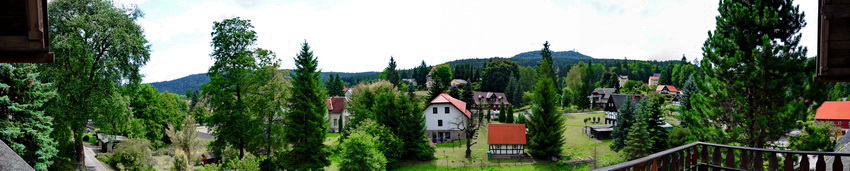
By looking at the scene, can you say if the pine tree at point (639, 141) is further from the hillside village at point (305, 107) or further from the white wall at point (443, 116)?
the white wall at point (443, 116)

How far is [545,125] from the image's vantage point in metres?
28.5

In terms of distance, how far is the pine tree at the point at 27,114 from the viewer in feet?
52.3

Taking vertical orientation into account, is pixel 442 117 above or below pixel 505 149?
above

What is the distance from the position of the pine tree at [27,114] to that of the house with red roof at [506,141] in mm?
23320

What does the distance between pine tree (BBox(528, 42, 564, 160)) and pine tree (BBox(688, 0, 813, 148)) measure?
1270 centimetres

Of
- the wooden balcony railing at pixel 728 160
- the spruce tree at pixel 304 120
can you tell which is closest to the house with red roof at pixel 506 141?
the spruce tree at pixel 304 120

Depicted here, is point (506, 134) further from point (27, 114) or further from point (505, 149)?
point (27, 114)

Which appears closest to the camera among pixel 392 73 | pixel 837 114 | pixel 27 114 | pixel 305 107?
pixel 27 114

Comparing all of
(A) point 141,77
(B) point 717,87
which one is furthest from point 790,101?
(A) point 141,77

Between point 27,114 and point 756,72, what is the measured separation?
26.7m

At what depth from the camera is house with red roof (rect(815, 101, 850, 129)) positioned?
113 feet

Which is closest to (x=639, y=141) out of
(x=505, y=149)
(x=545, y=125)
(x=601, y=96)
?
(x=545, y=125)

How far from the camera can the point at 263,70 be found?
19.4 metres

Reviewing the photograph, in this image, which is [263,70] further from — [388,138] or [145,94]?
[145,94]
